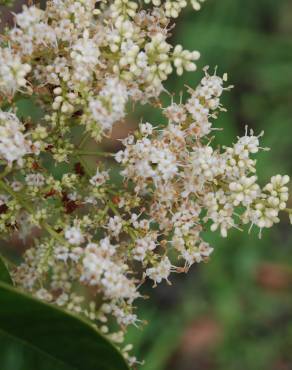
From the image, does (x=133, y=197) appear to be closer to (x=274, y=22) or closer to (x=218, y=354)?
(x=218, y=354)

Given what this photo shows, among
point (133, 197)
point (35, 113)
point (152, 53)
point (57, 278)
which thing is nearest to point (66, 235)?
point (133, 197)

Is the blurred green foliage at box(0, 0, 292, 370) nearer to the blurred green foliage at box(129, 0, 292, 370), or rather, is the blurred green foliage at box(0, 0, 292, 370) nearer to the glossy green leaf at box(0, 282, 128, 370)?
the blurred green foliage at box(129, 0, 292, 370)

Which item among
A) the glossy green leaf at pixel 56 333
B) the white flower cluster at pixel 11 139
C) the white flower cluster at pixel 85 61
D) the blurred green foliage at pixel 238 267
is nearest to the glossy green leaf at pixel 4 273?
the glossy green leaf at pixel 56 333

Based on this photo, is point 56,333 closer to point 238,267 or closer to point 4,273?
point 4,273

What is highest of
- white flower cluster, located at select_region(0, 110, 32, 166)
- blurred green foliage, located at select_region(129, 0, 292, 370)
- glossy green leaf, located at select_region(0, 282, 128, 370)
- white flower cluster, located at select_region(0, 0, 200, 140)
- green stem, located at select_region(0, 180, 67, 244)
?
blurred green foliage, located at select_region(129, 0, 292, 370)

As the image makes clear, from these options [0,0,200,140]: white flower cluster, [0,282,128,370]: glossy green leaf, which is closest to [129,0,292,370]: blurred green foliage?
[0,282,128,370]: glossy green leaf

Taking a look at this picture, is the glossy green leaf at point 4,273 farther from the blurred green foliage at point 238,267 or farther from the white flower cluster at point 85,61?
the blurred green foliage at point 238,267

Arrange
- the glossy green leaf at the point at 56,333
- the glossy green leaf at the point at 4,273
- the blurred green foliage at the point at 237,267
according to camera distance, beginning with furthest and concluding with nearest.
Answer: the blurred green foliage at the point at 237,267
the glossy green leaf at the point at 4,273
the glossy green leaf at the point at 56,333
